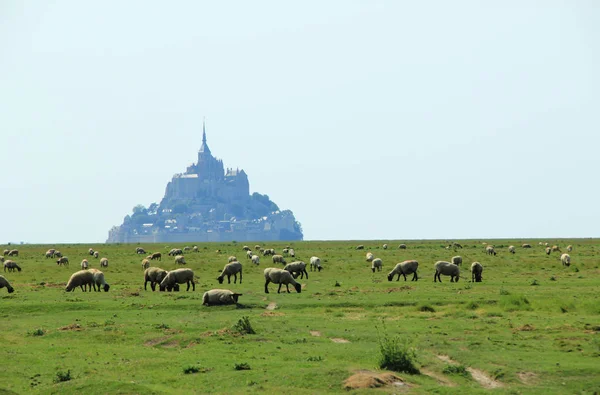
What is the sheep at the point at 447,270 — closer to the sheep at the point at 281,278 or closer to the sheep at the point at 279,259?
the sheep at the point at 281,278

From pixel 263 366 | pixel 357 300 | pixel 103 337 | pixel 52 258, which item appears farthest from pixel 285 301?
pixel 52 258

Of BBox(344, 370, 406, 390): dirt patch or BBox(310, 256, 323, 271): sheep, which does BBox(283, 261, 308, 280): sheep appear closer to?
BBox(310, 256, 323, 271): sheep

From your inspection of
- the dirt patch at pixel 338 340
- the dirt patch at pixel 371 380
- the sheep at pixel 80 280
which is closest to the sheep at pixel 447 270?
the sheep at pixel 80 280

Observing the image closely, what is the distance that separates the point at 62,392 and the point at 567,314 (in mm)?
23478

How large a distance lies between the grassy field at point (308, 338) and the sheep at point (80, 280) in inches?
30.0

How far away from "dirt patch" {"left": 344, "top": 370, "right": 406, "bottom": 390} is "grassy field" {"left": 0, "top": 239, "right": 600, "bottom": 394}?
46 millimetres

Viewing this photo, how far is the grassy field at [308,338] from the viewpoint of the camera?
72.1 feet

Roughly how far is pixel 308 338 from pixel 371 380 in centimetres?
841

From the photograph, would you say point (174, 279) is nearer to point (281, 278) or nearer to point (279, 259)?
point (281, 278)

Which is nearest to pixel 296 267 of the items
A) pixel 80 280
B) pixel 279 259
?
pixel 279 259

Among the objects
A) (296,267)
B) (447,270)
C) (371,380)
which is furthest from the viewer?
(296,267)

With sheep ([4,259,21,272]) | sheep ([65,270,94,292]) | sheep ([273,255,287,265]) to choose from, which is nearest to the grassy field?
sheep ([65,270,94,292])

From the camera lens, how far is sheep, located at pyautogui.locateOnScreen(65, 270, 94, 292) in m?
46.7

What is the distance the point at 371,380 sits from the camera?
2094 cm
